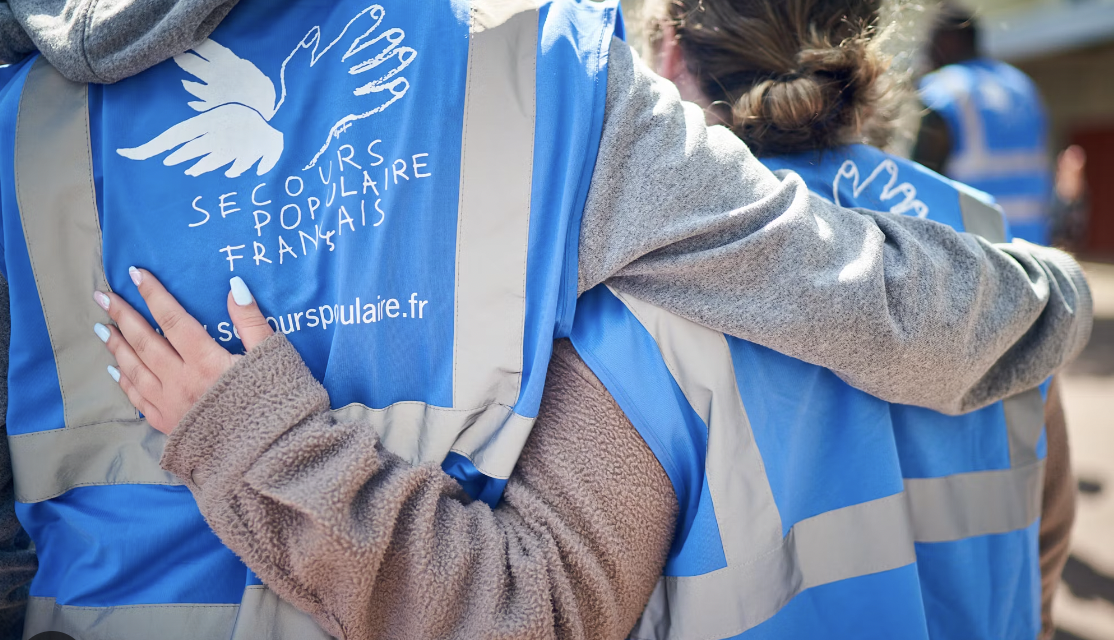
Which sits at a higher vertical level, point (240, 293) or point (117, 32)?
point (117, 32)

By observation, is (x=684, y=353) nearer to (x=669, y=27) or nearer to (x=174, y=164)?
(x=669, y=27)

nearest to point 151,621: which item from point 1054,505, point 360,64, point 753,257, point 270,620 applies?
point 270,620

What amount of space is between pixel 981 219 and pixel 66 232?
149cm

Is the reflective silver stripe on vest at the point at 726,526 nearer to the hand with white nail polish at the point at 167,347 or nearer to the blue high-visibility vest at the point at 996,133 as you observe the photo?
the hand with white nail polish at the point at 167,347

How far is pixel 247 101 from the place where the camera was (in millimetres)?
1092

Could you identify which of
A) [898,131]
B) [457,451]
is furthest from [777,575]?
[898,131]

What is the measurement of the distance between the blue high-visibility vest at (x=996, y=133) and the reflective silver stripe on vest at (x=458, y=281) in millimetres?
2829

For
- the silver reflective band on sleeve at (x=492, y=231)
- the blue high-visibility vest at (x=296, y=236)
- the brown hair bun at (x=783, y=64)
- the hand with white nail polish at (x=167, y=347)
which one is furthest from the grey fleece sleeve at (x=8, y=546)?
the brown hair bun at (x=783, y=64)

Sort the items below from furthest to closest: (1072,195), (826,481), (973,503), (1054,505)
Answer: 1. (1072,195)
2. (1054,505)
3. (973,503)
4. (826,481)

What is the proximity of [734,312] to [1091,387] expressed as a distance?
5960 mm

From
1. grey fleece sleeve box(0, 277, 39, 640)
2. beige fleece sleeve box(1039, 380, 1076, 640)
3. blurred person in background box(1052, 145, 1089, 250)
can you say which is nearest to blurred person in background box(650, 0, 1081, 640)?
beige fleece sleeve box(1039, 380, 1076, 640)

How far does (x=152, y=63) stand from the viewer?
3.49ft

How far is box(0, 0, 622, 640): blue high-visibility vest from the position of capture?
1.05 metres

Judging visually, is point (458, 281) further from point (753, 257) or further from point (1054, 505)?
point (1054, 505)
